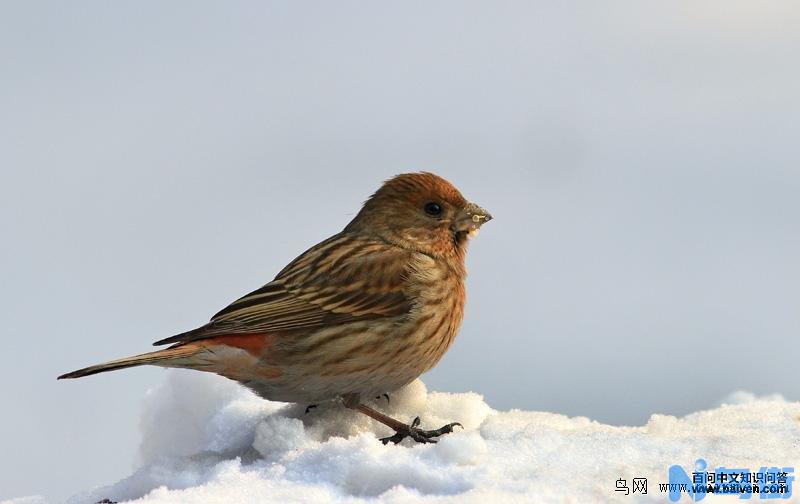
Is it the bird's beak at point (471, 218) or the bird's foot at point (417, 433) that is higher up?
the bird's beak at point (471, 218)

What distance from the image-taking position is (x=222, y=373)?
848 centimetres

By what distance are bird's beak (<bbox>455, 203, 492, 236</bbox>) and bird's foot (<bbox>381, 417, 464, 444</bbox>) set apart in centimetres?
196

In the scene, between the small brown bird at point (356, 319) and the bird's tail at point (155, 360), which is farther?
the small brown bird at point (356, 319)

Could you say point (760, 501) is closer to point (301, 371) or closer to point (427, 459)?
point (427, 459)

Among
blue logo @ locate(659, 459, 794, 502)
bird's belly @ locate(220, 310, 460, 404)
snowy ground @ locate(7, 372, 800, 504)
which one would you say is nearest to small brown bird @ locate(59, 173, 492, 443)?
bird's belly @ locate(220, 310, 460, 404)

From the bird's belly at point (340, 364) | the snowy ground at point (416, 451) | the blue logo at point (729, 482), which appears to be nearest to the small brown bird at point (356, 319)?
the bird's belly at point (340, 364)

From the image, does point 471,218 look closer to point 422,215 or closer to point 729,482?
point 422,215

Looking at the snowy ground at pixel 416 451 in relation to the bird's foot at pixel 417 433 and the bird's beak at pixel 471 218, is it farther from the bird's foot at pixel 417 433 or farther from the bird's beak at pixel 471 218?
the bird's beak at pixel 471 218

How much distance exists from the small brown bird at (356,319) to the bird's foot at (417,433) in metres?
0.01

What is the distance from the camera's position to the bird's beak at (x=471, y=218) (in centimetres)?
959

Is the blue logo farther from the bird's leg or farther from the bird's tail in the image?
the bird's tail

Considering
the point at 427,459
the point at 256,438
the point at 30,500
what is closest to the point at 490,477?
the point at 427,459

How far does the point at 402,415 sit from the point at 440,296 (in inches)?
41.3

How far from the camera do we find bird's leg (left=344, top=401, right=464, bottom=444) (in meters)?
8.34
